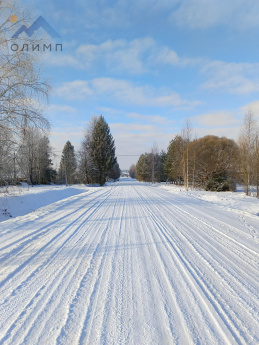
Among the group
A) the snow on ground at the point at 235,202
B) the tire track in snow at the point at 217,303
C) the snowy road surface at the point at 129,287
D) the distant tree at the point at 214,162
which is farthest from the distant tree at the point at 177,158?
the tire track in snow at the point at 217,303

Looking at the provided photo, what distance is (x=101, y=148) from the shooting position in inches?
1272

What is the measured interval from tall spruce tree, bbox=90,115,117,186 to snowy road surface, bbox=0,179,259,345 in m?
27.5

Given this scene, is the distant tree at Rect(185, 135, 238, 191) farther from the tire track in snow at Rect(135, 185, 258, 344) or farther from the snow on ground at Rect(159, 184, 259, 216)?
the tire track in snow at Rect(135, 185, 258, 344)

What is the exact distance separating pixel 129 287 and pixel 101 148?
30697 mm

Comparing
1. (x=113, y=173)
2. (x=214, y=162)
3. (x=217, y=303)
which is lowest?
(x=217, y=303)

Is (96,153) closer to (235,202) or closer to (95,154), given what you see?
(95,154)

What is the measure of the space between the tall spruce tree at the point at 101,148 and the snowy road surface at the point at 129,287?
90.3 ft

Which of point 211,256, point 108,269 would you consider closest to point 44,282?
point 108,269

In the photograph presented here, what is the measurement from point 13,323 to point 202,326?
1.92 meters

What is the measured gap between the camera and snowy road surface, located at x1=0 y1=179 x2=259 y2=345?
71.5 inches

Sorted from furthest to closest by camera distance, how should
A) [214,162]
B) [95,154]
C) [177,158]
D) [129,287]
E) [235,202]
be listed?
[95,154]
[177,158]
[214,162]
[235,202]
[129,287]

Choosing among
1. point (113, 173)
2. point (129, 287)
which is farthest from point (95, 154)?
point (129, 287)

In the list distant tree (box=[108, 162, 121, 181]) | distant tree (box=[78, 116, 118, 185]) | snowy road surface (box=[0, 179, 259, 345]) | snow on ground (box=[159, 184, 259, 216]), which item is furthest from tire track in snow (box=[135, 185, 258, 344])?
distant tree (box=[108, 162, 121, 181])

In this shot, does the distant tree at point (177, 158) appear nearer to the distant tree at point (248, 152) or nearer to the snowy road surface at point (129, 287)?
the distant tree at point (248, 152)
